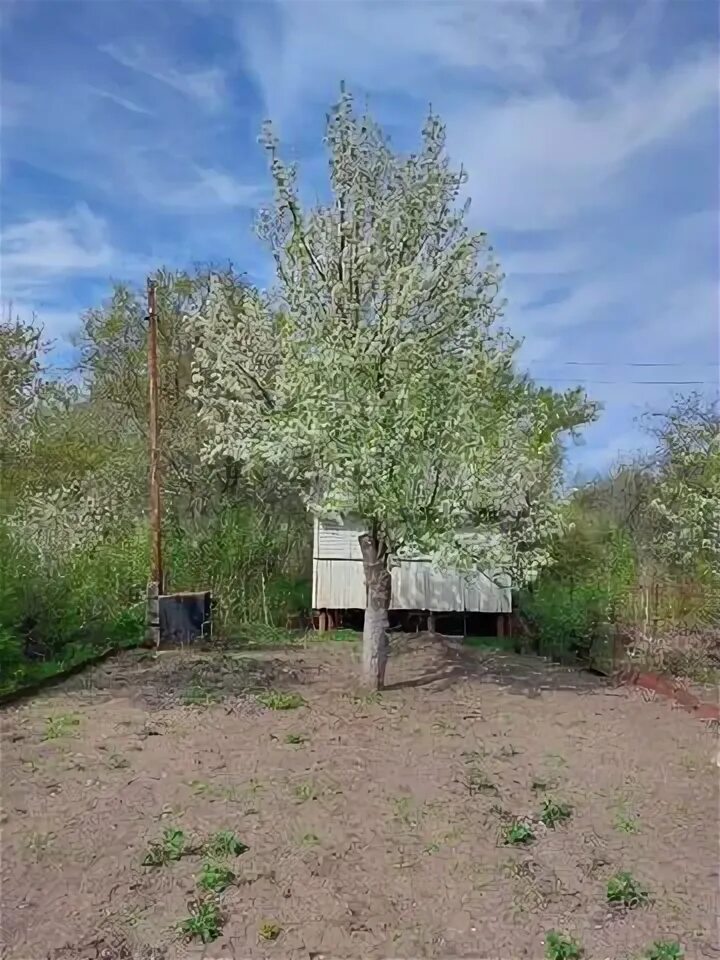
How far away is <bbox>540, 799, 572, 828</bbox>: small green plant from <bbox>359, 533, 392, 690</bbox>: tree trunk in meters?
3.05

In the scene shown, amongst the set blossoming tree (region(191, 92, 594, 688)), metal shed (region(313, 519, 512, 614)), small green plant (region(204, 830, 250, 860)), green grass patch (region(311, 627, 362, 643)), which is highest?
blossoming tree (region(191, 92, 594, 688))

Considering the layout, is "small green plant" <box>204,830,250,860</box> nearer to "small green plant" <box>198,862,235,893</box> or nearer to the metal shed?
"small green plant" <box>198,862,235,893</box>

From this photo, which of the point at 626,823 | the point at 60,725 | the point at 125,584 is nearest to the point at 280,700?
the point at 60,725

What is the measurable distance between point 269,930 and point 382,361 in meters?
4.60

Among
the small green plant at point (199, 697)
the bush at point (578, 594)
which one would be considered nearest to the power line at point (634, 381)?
the bush at point (578, 594)

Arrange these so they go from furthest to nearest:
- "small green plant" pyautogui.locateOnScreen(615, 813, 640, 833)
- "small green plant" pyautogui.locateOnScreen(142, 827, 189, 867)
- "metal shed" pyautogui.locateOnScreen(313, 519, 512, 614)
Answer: "metal shed" pyautogui.locateOnScreen(313, 519, 512, 614) < "small green plant" pyautogui.locateOnScreen(615, 813, 640, 833) < "small green plant" pyautogui.locateOnScreen(142, 827, 189, 867)

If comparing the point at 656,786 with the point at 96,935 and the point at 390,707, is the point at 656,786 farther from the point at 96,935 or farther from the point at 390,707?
the point at 96,935

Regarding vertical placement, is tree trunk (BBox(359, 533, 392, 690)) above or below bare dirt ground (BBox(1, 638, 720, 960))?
above

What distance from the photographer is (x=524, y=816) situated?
14.2 ft

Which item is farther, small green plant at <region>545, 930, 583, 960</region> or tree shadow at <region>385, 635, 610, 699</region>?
tree shadow at <region>385, 635, 610, 699</region>

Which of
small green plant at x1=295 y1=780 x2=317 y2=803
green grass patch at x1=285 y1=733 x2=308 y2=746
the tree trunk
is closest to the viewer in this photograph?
small green plant at x1=295 y1=780 x2=317 y2=803

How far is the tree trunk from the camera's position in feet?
24.3

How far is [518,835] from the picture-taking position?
4016 millimetres

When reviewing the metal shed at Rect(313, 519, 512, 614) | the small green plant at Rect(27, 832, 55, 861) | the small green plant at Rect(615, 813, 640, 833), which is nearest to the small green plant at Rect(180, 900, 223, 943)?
the small green plant at Rect(27, 832, 55, 861)
